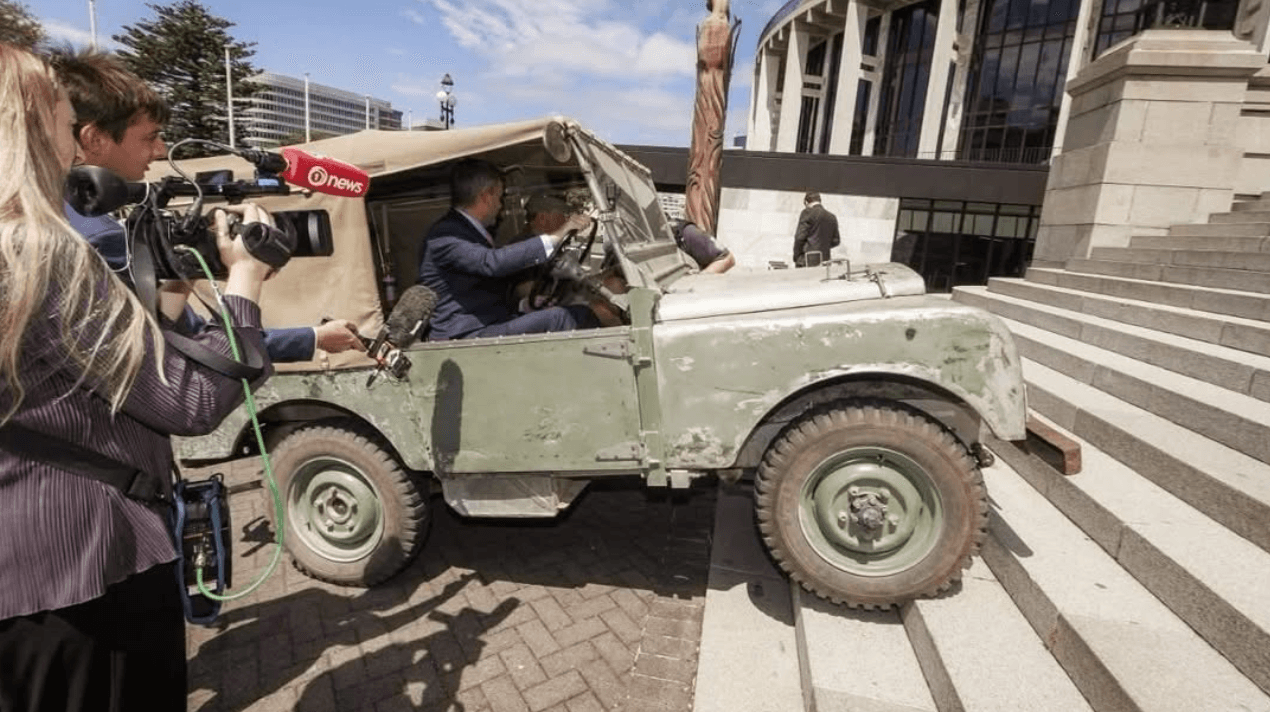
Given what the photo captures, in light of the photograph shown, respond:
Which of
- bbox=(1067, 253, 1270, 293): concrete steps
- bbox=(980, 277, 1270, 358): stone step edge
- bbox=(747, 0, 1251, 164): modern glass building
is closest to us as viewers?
bbox=(980, 277, 1270, 358): stone step edge

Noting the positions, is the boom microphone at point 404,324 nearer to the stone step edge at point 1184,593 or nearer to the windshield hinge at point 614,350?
the windshield hinge at point 614,350

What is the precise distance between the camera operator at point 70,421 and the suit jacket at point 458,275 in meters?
1.58

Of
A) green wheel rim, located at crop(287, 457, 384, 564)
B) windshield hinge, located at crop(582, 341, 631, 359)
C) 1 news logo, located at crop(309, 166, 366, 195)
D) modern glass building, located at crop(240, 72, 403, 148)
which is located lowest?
green wheel rim, located at crop(287, 457, 384, 564)

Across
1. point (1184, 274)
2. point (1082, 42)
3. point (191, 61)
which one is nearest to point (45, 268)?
point (1184, 274)

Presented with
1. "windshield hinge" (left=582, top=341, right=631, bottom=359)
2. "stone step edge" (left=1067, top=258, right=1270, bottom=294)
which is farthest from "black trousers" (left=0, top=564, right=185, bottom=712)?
"stone step edge" (left=1067, top=258, right=1270, bottom=294)

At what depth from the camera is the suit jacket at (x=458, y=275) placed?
294 centimetres

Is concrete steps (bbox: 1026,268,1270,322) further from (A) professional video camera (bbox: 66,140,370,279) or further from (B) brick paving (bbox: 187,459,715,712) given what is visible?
(A) professional video camera (bbox: 66,140,370,279)

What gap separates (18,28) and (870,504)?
296 cm

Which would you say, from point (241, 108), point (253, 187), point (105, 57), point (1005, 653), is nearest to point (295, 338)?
point (253, 187)

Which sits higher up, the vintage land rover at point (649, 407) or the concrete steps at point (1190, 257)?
the concrete steps at point (1190, 257)

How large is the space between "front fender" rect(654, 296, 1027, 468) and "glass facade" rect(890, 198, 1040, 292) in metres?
13.0

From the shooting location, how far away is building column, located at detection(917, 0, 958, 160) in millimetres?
22906

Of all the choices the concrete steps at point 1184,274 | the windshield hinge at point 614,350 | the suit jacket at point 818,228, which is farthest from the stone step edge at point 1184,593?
the suit jacket at point 818,228

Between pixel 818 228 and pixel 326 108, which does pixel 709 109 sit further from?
pixel 326 108
